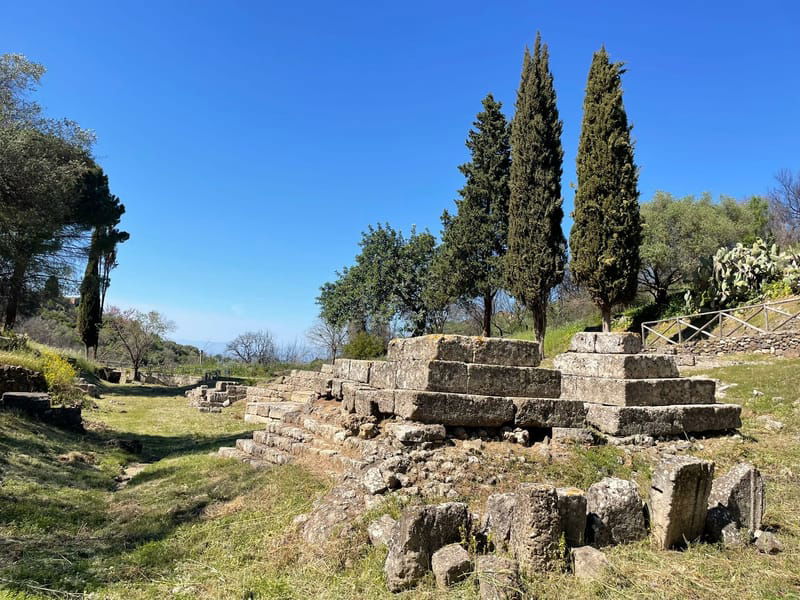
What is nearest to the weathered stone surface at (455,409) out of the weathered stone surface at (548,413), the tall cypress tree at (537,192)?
the weathered stone surface at (548,413)

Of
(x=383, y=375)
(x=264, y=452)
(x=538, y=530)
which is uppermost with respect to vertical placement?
(x=383, y=375)

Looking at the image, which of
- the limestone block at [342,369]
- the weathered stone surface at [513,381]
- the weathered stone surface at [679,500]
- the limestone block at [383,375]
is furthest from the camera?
the limestone block at [342,369]

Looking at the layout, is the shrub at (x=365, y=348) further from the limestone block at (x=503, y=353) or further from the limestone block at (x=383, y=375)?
the limestone block at (x=503, y=353)

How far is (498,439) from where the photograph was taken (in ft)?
20.3

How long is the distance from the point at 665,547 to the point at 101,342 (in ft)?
164

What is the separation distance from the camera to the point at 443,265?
26953mm

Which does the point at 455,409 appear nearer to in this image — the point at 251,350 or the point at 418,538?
the point at 418,538

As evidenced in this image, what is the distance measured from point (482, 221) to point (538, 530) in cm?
2349

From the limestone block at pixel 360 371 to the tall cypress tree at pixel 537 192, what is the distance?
14.0 meters

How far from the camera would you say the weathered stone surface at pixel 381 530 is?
414 cm

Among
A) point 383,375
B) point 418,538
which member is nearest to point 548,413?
point 383,375

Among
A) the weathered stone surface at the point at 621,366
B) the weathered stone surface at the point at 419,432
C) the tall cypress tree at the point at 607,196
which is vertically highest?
the tall cypress tree at the point at 607,196

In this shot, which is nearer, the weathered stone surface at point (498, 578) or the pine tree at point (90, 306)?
the weathered stone surface at point (498, 578)

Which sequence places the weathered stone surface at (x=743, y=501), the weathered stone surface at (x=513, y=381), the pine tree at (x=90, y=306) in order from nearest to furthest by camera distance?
1. the weathered stone surface at (x=743, y=501)
2. the weathered stone surface at (x=513, y=381)
3. the pine tree at (x=90, y=306)
